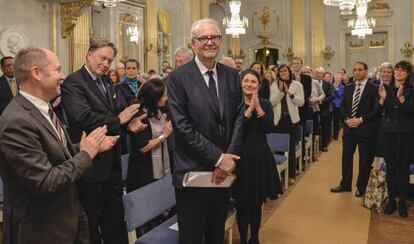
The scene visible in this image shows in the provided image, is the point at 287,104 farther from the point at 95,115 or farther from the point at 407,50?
the point at 407,50

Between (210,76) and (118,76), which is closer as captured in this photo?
(210,76)

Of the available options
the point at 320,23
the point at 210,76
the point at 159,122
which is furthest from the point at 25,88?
the point at 320,23

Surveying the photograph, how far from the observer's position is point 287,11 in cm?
1702

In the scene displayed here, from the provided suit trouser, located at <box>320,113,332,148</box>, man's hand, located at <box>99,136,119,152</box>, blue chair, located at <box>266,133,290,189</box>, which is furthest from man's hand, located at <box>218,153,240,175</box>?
suit trouser, located at <box>320,113,332,148</box>

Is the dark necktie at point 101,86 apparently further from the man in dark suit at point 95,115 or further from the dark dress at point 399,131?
the dark dress at point 399,131

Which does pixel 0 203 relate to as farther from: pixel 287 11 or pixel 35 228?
pixel 287 11

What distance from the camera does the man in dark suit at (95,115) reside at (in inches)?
116

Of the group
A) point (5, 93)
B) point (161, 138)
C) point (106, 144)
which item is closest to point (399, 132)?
point (161, 138)

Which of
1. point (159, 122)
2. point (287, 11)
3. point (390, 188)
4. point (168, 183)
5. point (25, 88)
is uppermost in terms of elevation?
point (287, 11)

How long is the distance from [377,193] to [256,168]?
2.02m

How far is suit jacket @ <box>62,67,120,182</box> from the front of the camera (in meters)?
2.93

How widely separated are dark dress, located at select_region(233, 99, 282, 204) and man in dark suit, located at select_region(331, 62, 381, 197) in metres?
2.01

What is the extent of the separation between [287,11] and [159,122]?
14.6m

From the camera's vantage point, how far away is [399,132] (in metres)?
4.50
